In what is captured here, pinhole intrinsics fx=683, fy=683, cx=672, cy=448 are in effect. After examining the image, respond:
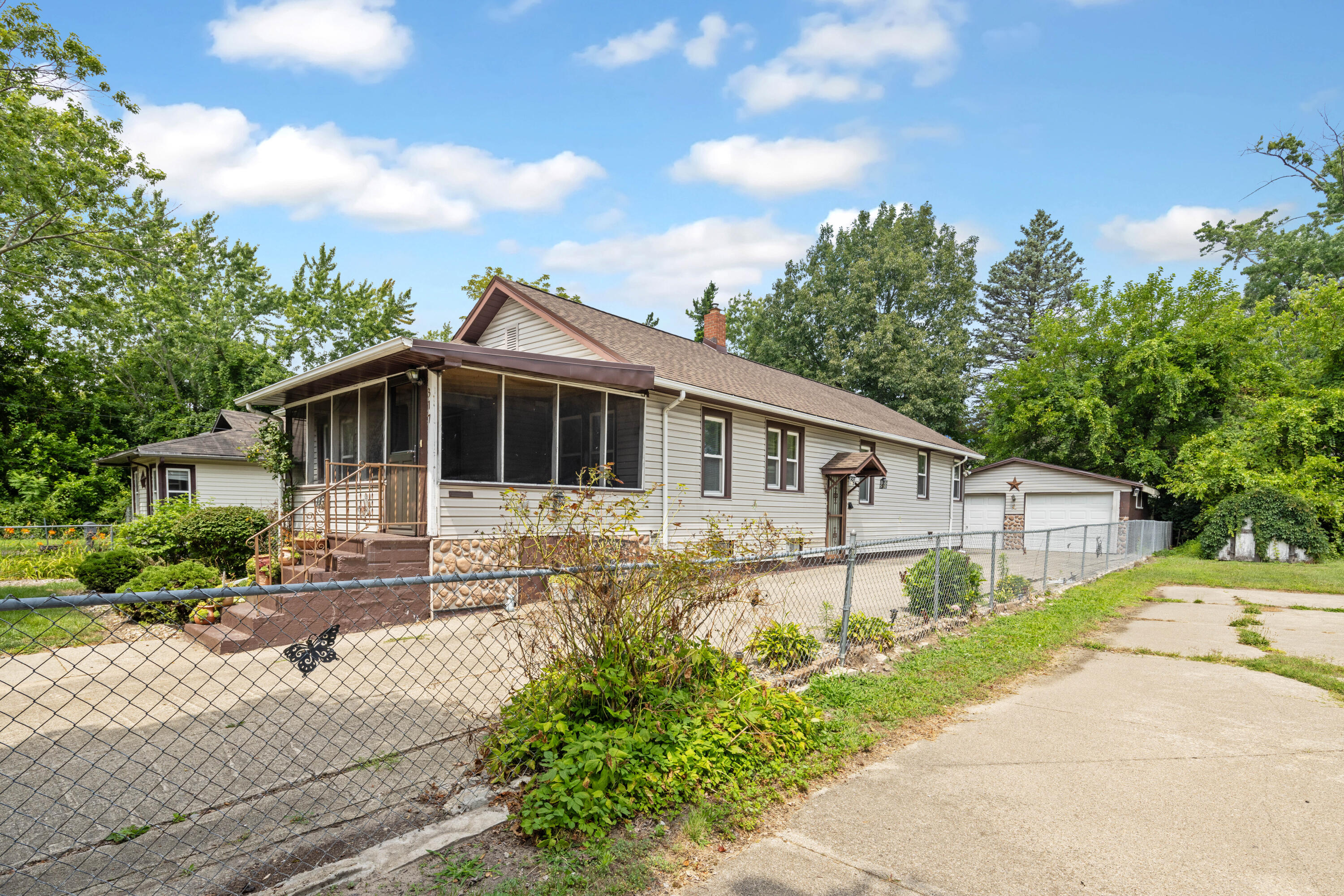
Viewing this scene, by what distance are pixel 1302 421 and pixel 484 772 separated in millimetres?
26287

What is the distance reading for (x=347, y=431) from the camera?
11703mm

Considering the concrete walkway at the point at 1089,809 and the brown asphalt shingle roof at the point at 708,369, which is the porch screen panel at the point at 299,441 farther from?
the concrete walkway at the point at 1089,809

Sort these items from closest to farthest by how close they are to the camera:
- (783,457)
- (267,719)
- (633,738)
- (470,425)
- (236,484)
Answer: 1. (633,738)
2. (267,719)
3. (470,425)
4. (783,457)
5. (236,484)

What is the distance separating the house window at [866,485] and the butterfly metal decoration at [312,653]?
14892 mm

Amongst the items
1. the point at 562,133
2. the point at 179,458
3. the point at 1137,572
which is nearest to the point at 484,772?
the point at 562,133

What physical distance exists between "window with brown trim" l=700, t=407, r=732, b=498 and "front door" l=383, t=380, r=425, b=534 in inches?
197

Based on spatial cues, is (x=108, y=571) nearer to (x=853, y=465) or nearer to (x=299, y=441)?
(x=299, y=441)

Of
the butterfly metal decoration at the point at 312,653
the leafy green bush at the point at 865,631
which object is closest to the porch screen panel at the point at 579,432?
the leafy green bush at the point at 865,631

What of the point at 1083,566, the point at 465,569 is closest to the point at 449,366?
the point at 465,569

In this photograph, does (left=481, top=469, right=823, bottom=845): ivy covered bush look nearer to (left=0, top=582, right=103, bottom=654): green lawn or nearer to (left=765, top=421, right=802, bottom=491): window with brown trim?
(left=0, top=582, right=103, bottom=654): green lawn

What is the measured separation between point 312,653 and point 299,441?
11598 millimetres

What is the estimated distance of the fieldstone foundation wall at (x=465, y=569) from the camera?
29.1 feet

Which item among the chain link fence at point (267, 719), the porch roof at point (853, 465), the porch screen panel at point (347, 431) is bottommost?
the chain link fence at point (267, 719)

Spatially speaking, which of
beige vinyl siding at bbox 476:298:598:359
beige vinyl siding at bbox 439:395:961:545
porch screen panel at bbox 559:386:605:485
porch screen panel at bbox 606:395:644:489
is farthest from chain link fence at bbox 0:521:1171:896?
beige vinyl siding at bbox 476:298:598:359
